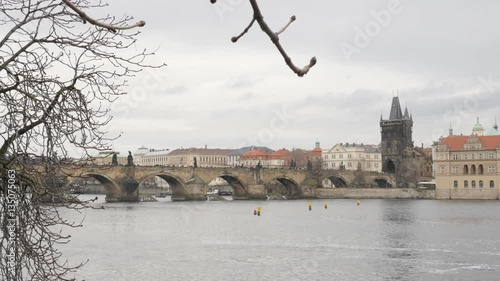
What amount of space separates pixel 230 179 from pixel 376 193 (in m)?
16.4

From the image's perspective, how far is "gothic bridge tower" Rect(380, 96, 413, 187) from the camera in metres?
93.7

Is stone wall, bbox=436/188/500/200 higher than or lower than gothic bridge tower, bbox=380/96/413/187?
lower

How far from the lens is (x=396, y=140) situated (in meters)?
94.3

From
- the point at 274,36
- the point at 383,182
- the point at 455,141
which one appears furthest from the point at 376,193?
the point at 274,36

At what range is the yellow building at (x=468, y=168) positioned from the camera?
65125mm

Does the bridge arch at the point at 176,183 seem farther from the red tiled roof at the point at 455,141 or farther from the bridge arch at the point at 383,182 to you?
the bridge arch at the point at 383,182

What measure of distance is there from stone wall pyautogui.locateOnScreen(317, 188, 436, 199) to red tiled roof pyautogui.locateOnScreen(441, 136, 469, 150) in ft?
16.3

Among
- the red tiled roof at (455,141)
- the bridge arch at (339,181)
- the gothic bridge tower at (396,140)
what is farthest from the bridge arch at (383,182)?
the red tiled roof at (455,141)

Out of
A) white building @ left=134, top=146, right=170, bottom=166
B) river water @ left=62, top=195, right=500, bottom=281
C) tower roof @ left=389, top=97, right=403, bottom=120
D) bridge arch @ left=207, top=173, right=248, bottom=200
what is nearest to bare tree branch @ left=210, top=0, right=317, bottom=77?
river water @ left=62, top=195, right=500, bottom=281

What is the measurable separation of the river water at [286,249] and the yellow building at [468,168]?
31.1 m

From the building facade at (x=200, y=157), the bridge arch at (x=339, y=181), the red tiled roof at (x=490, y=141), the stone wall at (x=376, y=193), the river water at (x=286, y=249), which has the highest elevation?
the building facade at (x=200, y=157)

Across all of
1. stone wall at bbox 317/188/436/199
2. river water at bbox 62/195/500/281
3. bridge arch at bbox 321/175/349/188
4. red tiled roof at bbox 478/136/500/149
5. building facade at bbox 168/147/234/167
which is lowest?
river water at bbox 62/195/500/281

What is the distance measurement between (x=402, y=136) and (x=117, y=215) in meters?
61.9

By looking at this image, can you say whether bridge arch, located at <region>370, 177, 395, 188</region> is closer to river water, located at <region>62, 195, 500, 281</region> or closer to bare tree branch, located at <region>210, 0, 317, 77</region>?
river water, located at <region>62, 195, 500, 281</region>
